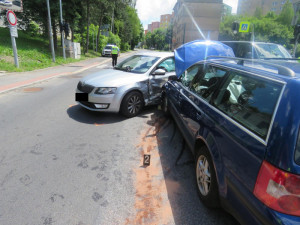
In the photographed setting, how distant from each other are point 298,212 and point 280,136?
1.68ft

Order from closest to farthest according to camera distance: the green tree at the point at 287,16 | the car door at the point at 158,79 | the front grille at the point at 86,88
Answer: the front grille at the point at 86,88, the car door at the point at 158,79, the green tree at the point at 287,16

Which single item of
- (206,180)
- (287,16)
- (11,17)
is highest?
(287,16)

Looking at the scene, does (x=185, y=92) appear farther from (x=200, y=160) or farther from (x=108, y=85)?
(x=108, y=85)

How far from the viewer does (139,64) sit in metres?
5.81

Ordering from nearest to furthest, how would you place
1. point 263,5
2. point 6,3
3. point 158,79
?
point 158,79
point 6,3
point 263,5

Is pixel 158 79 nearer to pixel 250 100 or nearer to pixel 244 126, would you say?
pixel 250 100

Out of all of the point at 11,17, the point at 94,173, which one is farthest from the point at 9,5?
the point at 94,173

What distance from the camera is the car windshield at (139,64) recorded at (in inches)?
221

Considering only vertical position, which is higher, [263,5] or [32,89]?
[263,5]

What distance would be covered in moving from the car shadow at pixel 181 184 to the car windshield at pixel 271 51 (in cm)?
579

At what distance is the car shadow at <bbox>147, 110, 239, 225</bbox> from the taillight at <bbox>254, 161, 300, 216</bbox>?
3.26 feet

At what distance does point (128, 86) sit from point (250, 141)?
3644 mm

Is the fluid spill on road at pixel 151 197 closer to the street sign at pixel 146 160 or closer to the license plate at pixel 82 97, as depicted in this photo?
the street sign at pixel 146 160

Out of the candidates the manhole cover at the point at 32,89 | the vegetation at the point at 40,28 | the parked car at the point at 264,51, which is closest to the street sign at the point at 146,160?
the manhole cover at the point at 32,89
